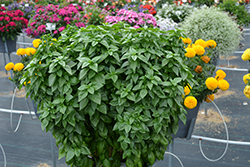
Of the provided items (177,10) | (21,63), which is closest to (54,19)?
(21,63)

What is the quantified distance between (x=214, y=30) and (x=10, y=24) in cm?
266

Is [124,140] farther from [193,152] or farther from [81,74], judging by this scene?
[193,152]

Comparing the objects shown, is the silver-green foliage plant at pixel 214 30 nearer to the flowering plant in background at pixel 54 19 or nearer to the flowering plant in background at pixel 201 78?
the flowering plant in background at pixel 201 78

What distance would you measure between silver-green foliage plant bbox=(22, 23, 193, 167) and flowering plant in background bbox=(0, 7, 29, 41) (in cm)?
233

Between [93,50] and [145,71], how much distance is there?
25 centimetres

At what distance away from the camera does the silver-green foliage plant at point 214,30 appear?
9.61ft

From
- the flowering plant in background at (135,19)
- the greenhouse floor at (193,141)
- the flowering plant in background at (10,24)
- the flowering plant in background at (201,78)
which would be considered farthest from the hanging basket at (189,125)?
the flowering plant in background at (10,24)

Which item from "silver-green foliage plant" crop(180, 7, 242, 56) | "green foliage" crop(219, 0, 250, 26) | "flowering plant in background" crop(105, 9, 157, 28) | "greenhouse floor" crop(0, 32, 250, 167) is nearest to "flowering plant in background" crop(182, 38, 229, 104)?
"greenhouse floor" crop(0, 32, 250, 167)

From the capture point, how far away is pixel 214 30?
2928 mm

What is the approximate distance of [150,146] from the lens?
1.12 metres

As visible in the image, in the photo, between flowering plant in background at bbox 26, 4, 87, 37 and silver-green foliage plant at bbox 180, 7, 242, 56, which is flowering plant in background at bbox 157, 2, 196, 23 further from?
flowering plant in background at bbox 26, 4, 87, 37

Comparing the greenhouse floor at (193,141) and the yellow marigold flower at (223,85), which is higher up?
the yellow marigold flower at (223,85)

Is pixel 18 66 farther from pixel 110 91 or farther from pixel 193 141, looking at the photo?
pixel 193 141

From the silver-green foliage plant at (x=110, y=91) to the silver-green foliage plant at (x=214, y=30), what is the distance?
1918mm
